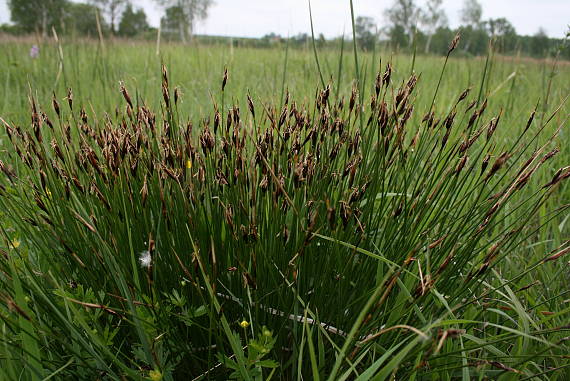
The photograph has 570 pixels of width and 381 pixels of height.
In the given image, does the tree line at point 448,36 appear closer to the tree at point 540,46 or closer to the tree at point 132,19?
the tree at point 540,46

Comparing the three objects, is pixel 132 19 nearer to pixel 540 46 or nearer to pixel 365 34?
pixel 540 46

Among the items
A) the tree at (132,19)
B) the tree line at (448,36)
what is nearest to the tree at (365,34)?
the tree line at (448,36)

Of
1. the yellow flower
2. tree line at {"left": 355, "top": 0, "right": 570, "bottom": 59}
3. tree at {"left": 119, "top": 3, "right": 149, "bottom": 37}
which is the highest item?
tree at {"left": 119, "top": 3, "right": 149, "bottom": 37}

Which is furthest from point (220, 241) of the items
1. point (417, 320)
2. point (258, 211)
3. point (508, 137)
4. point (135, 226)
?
point (508, 137)

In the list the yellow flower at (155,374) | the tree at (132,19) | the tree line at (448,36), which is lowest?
the yellow flower at (155,374)

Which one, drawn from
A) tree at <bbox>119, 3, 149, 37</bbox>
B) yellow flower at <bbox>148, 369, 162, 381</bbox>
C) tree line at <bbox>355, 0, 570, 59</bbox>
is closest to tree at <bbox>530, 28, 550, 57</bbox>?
tree line at <bbox>355, 0, 570, 59</bbox>

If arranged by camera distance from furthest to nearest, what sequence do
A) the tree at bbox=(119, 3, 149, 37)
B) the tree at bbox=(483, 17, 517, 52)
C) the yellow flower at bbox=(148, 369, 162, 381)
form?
the tree at bbox=(119, 3, 149, 37) < the tree at bbox=(483, 17, 517, 52) < the yellow flower at bbox=(148, 369, 162, 381)

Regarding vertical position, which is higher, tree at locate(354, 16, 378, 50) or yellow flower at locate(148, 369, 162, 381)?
tree at locate(354, 16, 378, 50)

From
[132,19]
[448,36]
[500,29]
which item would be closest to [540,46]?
[448,36]

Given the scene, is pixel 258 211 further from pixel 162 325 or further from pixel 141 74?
pixel 141 74

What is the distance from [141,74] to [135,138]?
167 inches

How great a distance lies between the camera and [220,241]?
49.1 inches

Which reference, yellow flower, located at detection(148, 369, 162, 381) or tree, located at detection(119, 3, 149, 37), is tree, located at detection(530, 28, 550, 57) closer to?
yellow flower, located at detection(148, 369, 162, 381)

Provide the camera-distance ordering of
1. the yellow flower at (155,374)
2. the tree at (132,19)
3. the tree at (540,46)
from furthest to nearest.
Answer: the tree at (132,19)
the tree at (540,46)
the yellow flower at (155,374)
